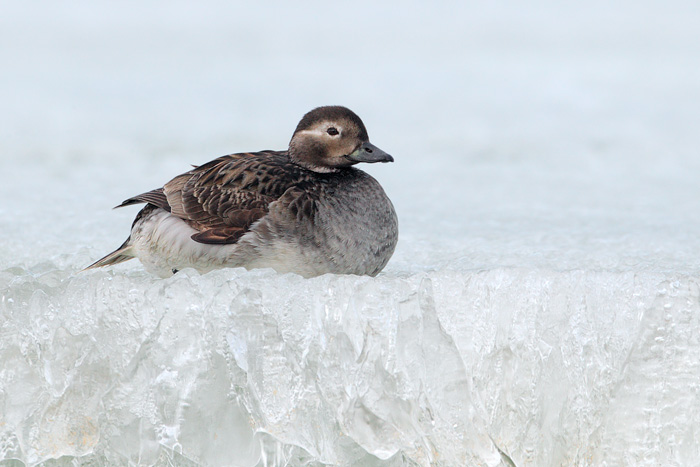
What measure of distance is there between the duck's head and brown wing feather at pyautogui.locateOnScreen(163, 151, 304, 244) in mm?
115

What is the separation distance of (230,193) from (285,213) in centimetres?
38

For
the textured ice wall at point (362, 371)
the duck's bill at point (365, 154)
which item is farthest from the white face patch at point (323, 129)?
the textured ice wall at point (362, 371)

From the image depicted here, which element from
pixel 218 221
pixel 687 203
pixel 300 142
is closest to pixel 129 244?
pixel 218 221

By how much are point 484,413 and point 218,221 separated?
1.77m

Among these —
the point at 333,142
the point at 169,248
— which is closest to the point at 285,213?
the point at 333,142

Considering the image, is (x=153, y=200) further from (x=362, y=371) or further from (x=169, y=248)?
(x=362, y=371)

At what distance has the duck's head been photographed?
5.13 m

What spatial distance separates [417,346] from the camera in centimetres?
→ 402

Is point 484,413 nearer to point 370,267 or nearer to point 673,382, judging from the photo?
point 673,382

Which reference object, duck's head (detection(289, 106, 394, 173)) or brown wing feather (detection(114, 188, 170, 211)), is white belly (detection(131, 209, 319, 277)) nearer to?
brown wing feather (detection(114, 188, 170, 211))

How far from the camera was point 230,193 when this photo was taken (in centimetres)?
509

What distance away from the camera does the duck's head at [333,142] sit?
5.13m

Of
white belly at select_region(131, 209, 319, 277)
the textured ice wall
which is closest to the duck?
white belly at select_region(131, 209, 319, 277)

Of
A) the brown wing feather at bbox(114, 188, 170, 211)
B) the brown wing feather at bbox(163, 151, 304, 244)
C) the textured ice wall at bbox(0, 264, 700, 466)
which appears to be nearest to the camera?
the textured ice wall at bbox(0, 264, 700, 466)
